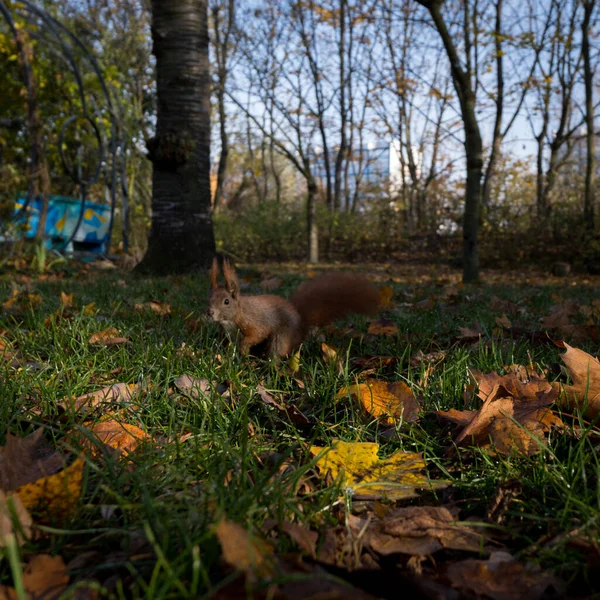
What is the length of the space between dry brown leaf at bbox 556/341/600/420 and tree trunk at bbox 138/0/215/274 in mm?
4317

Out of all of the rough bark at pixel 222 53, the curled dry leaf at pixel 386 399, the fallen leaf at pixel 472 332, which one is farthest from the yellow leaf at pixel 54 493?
the rough bark at pixel 222 53

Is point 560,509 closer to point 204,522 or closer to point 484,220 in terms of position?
point 204,522

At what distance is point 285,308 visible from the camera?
2.37 metres

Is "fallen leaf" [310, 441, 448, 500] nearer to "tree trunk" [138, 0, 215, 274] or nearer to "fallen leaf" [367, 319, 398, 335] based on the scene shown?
"fallen leaf" [367, 319, 398, 335]

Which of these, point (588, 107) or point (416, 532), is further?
point (588, 107)

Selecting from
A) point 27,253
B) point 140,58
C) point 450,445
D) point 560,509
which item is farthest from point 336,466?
point 140,58

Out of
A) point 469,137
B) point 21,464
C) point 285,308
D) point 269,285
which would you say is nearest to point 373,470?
point 21,464

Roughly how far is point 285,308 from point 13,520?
1632 mm

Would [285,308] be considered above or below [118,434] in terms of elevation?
above

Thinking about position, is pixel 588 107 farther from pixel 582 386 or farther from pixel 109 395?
pixel 109 395

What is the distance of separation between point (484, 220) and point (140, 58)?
36.5 ft

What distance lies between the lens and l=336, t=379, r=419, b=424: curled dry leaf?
1.44 m

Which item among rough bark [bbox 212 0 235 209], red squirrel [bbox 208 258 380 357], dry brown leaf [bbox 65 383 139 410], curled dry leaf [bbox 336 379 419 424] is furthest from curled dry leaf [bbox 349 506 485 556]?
rough bark [bbox 212 0 235 209]

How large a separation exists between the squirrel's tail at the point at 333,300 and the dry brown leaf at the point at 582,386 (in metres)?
1.18
